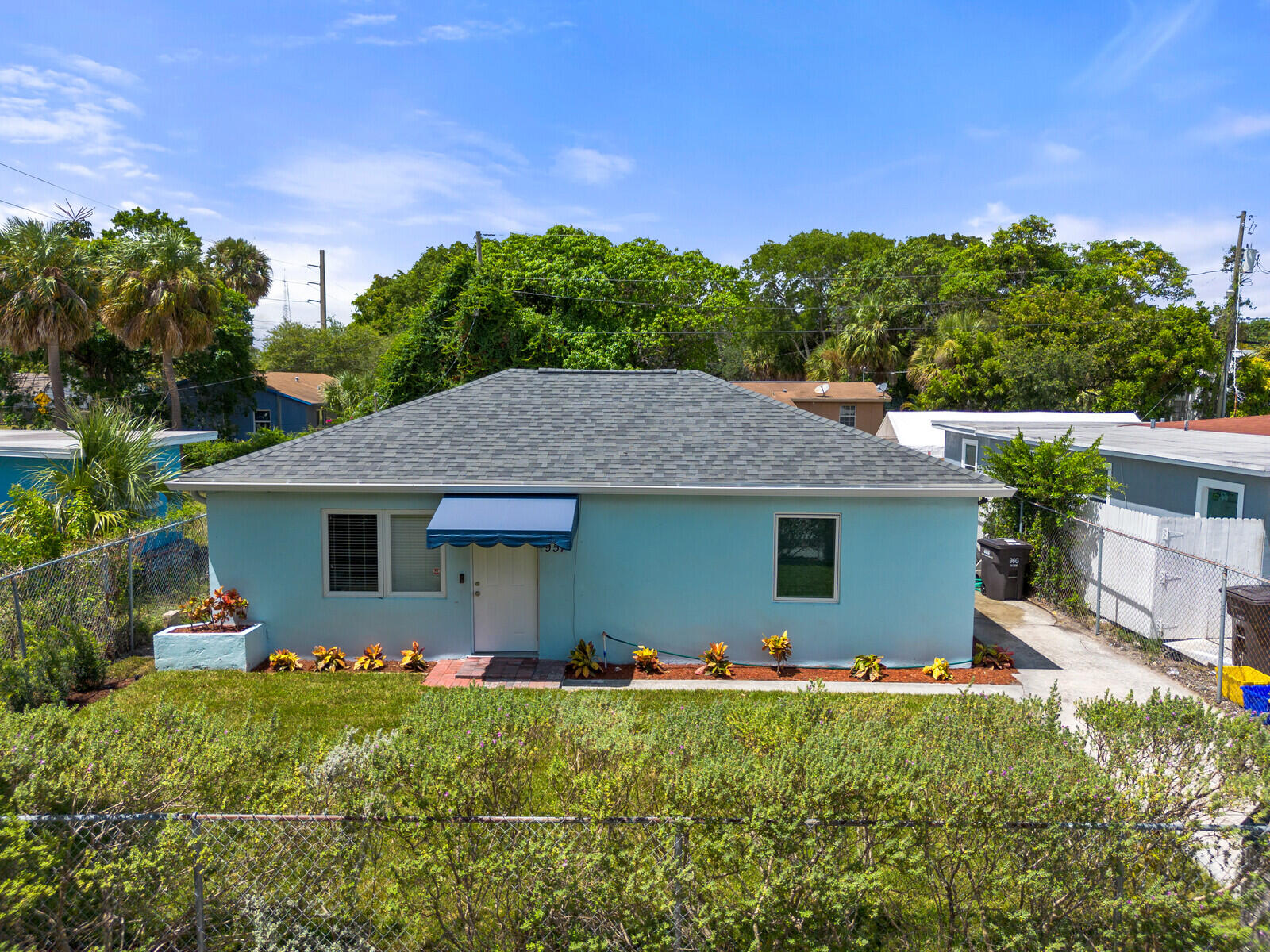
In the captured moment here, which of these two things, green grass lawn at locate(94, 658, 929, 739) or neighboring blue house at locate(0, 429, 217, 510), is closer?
green grass lawn at locate(94, 658, 929, 739)

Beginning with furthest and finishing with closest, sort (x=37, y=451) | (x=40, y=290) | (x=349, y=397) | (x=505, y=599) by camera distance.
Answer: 1. (x=349, y=397)
2. (x=40, y=290)
3. (x=37, y=451)
4. (x=505, y=599)

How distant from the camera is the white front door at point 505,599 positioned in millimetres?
11578

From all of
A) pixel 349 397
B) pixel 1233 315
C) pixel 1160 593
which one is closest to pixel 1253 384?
pixel 1233 315

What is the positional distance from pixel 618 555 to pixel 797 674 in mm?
2997

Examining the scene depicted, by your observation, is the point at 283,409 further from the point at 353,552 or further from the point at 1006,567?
the point at 1006,567

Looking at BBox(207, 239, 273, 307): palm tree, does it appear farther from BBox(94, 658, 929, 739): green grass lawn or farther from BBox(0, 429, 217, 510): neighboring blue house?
BBox(94, 658, 929, 739): green grass lawn

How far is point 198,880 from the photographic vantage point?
14.6 feet

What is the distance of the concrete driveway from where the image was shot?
1044 cm

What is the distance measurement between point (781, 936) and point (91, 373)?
1542 inches

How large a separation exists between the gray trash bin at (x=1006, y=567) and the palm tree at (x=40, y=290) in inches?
1036

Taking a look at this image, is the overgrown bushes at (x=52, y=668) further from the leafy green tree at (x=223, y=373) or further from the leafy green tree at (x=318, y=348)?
the leafy green tree at (x=318, y=348)

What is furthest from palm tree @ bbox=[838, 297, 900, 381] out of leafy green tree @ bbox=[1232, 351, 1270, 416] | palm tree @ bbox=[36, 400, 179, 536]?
palm tree @ bbox=[36, 400, 179, 536]

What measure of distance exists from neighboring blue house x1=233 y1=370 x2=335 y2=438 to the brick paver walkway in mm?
32295

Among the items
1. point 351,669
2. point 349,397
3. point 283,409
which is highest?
point 349,397
